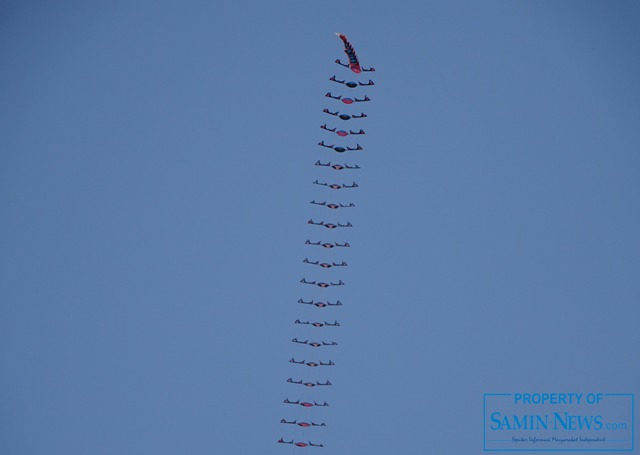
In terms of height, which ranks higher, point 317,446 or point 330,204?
point 330,204

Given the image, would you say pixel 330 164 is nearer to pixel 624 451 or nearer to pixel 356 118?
pixel 356 118

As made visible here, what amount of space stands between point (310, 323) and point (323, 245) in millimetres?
2138

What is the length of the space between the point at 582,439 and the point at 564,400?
3.77 ft

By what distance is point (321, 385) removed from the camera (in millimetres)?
29594

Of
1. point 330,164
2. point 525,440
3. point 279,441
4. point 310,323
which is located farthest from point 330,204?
point 525,440

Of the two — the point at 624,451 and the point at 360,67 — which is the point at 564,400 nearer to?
the point at 624,451

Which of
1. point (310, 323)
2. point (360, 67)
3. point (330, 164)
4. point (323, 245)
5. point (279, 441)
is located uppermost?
point (360, 67)

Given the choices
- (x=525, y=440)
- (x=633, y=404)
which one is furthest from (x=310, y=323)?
(x=633, y=404)

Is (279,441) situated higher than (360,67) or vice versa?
(360,67)

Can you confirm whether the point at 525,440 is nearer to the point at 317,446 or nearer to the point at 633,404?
the point at 633,404

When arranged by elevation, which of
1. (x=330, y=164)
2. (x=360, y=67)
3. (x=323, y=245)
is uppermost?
(x=360, y=67)

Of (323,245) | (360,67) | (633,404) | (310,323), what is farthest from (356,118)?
(633,404)

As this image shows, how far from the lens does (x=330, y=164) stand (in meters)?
29.2

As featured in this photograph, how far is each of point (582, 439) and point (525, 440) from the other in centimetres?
154
